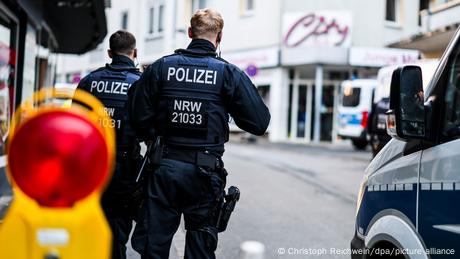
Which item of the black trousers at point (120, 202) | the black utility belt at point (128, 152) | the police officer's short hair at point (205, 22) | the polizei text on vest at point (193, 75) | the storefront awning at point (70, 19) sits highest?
the storefront awning at point (70, 19)

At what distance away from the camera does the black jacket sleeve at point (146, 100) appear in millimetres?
3826

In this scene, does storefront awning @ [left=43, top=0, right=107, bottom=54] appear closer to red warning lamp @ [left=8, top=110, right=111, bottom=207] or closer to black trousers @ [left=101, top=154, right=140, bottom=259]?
black trousers @ [left=101, top=154, right=140, bottom=259]

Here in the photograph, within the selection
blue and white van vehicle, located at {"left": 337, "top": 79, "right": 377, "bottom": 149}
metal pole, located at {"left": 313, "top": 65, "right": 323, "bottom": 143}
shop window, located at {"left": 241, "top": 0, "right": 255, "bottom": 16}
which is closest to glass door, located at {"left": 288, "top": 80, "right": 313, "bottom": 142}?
metal pole, located at {"left": 313, "top": 65, "right": 323, "bottom": 143}

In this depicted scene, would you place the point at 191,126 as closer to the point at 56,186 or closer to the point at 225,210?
the point at 225,210

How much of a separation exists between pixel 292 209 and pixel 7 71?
13.9ft

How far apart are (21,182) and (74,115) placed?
0.23 meters

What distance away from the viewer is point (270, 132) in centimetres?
2931

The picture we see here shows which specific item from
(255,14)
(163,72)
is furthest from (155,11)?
(163,72)

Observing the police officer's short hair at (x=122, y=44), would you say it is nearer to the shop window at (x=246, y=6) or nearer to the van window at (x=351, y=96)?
the van window at (x=351, y=96)

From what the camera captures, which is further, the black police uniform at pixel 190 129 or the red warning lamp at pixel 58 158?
the black police uniform at pixel 190 129

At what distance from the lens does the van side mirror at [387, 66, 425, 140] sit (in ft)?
9.71

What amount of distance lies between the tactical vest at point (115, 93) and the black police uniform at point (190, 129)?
2.33 feet

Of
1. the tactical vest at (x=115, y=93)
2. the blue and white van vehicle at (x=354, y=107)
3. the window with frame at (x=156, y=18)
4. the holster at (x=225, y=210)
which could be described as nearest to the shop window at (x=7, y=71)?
the tactical vest at (x=115, y=93)

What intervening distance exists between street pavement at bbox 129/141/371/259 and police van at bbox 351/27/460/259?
81 cm
